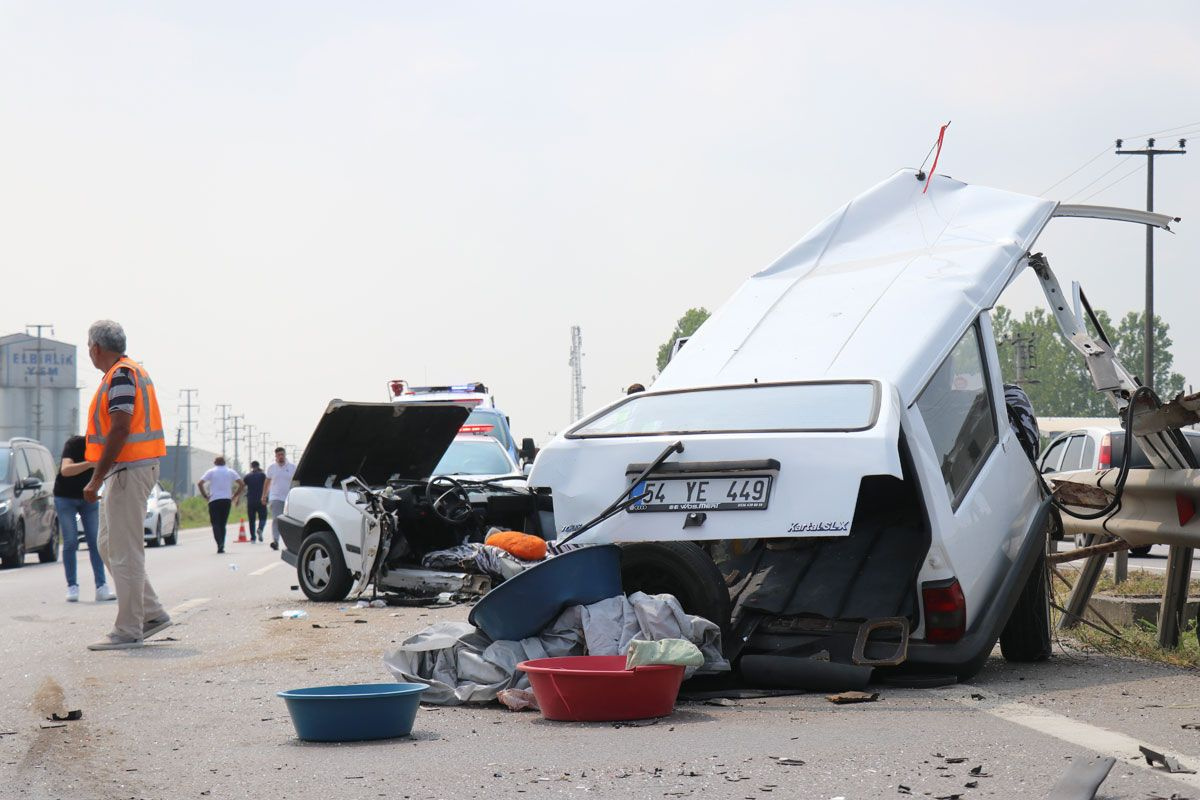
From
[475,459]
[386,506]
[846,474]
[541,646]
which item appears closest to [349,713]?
[541,646]

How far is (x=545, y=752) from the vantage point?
5629 mm

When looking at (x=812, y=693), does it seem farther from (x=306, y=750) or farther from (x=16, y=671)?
(x=16, y=671)

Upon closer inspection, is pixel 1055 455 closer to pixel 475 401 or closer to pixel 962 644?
pixel 475 401

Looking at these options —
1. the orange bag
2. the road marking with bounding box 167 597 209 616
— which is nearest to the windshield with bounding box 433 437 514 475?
the road marking with bounding box 167 597 209 616

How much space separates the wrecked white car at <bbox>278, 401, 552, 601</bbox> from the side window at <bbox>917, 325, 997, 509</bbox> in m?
5.53

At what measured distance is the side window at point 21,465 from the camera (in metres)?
22.0

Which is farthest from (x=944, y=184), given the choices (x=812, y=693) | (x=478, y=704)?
(x=478, y=704)

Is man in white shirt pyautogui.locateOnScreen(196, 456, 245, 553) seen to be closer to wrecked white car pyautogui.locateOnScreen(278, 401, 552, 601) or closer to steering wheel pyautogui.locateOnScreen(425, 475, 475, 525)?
wrecked white car pyautogui.locateOnScreen(278, 401, 552, 601)

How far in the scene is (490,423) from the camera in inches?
896

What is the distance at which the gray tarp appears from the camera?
694 cm

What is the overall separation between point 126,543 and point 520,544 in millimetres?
3580

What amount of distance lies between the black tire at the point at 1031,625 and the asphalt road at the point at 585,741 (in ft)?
0.45

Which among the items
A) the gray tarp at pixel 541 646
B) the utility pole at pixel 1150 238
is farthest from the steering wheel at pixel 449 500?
the utility pole at pixel 1150 238

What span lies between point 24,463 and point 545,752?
18826mm
